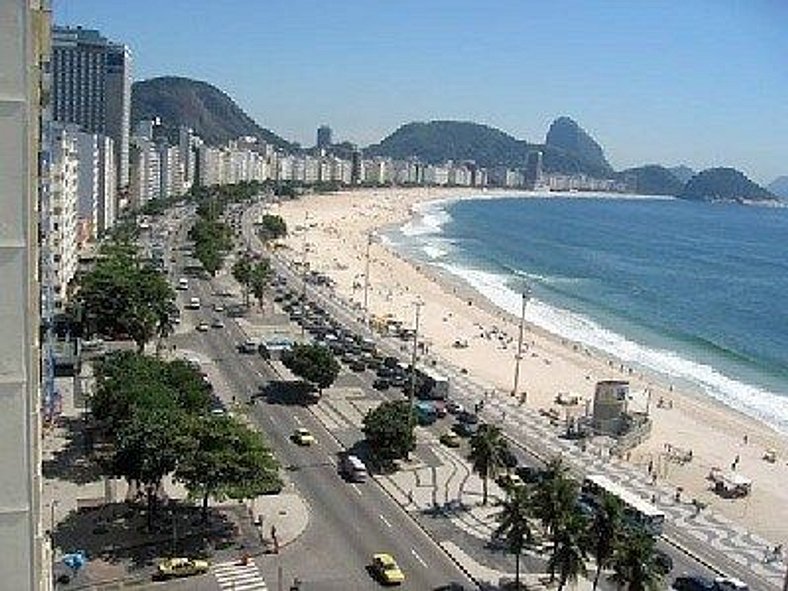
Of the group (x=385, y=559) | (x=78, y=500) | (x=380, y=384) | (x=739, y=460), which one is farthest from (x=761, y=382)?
(x=78, y=500)

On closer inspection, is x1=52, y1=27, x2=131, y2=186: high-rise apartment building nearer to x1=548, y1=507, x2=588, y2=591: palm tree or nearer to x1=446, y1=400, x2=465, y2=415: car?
x1=446, y1=400, x2=465, y2=415: car

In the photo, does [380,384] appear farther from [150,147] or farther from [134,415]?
[150,147]

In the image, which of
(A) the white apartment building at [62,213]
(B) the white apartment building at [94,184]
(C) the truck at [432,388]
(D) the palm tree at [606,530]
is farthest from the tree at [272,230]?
(D) the palm tree at [606,530]

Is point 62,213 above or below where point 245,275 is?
above

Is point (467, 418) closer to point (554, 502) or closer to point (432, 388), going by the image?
point (432, 388)

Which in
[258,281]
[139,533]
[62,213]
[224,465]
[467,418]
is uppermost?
[62,213]

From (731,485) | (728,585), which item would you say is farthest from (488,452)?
(731,485)
